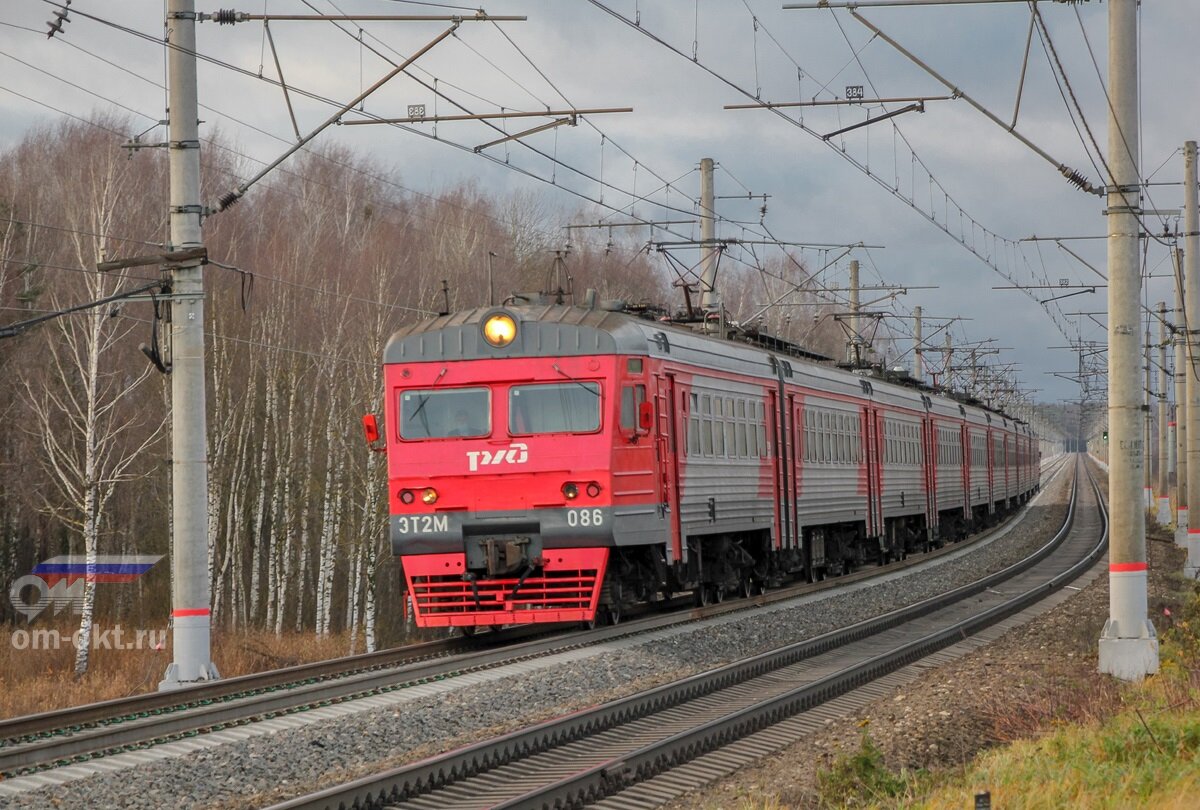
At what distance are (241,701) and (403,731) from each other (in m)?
1.68

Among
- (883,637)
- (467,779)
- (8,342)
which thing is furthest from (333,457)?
(467,779)

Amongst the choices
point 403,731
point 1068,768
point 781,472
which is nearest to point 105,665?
point 781,472

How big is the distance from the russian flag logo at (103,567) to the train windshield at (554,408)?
23.9m

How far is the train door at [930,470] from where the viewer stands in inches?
1366

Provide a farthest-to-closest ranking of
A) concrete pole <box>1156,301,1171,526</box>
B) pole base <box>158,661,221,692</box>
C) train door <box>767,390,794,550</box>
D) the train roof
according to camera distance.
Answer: concrete pole <box>1156,301,1171,526</box> → train door <box>767,390,794,550</box> → the train roof → pole base <box>158,661,221,692</box>

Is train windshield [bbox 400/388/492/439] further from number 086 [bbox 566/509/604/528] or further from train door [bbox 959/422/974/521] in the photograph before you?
train door [bbox 959/422/974/521]

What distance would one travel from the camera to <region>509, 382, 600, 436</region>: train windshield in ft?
50.7

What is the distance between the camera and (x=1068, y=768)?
8.37m

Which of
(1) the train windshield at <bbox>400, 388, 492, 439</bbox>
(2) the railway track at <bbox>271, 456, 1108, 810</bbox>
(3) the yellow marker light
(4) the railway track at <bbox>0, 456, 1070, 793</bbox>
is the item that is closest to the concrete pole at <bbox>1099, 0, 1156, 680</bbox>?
(2) the railway track at <bbox>271, 456, 1108, 810</bbox>

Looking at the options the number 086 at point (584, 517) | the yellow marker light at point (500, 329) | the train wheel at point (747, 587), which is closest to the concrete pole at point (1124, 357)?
the number 086 at point (584, 517)

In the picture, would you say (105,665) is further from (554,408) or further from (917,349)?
(917,349)

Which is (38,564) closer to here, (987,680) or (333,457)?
(333,457)

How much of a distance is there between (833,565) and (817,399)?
4292 millimetres

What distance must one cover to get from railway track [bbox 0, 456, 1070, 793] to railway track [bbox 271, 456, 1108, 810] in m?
1.98
